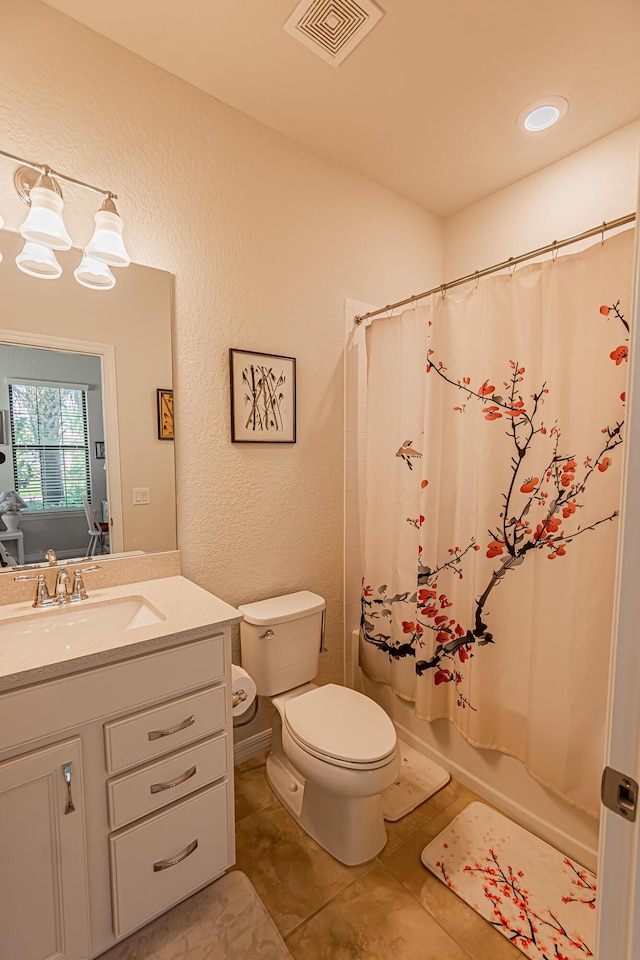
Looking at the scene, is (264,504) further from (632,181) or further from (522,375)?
(632,181)

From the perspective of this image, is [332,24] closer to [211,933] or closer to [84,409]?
[84,409]

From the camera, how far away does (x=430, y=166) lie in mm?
1983

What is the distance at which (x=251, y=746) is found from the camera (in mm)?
1915

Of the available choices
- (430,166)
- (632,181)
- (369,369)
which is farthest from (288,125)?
(632,181)

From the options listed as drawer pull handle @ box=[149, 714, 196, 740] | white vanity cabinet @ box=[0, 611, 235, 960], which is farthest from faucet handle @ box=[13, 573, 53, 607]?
drawer pull handle @ box=[149, 714, 196, 740]

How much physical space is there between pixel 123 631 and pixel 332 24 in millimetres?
1901

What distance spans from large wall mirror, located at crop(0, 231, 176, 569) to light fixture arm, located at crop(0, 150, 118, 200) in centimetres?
20

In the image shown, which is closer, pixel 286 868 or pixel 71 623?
pixel 71 623

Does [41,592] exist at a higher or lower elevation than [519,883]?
higher

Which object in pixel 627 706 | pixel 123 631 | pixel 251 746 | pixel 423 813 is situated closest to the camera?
pixel 627 706

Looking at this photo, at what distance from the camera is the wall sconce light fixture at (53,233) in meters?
1.22

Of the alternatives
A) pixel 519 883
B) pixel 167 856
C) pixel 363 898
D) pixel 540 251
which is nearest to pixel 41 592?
pixel 167 856

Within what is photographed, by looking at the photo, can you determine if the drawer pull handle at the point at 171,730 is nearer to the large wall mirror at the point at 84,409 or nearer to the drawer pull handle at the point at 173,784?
the drawer pull handle at the point at 173,784

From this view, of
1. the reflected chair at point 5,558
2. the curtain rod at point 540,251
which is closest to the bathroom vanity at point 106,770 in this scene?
the reflected chair at point 5,558
